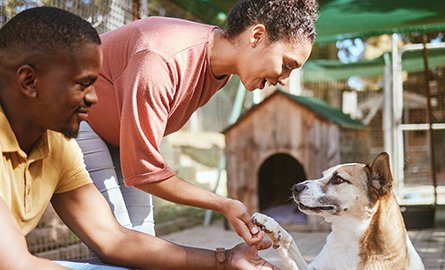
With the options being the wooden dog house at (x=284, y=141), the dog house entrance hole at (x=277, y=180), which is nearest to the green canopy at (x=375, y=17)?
the wooden dog house at (x=284, y=141)

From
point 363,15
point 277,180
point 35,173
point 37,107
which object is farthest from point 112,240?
point 277,180

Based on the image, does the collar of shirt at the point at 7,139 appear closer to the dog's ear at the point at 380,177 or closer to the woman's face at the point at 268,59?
the woman's face at the point at 268,59

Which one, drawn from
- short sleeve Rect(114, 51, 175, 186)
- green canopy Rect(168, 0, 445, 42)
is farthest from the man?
green canopy Rect(168, 0, 445, 42)

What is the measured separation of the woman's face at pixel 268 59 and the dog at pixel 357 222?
2.87 feet

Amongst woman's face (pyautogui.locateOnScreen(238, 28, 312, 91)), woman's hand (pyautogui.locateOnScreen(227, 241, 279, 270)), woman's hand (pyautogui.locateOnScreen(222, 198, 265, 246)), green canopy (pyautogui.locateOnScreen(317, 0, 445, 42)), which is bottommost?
woman's hand (pyautogui.locateOnScreen(227, 241, 279, 270))

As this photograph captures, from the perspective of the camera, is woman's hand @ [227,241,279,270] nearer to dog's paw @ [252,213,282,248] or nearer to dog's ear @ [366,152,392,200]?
dog's paw @ [252,213,282,248]

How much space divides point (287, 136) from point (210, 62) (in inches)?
172

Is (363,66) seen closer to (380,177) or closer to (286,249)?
(380,177)

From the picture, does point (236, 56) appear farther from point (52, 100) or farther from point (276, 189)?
point (276, 189)

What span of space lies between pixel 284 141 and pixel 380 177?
3.52m

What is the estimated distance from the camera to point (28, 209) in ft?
6.04

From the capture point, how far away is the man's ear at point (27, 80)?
1630 mm

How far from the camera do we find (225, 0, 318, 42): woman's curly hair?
243 cm

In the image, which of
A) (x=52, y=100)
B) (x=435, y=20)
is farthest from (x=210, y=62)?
(x=435, y=20)
